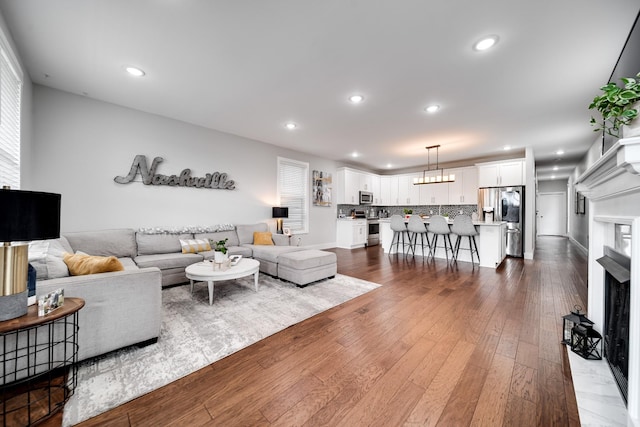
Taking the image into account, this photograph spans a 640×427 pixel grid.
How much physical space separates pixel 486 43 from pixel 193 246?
15.0 feet

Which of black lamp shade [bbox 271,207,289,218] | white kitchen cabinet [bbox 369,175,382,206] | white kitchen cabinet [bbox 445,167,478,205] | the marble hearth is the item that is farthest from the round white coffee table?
white kitchen cabinet [bbox 445,167,478,205]

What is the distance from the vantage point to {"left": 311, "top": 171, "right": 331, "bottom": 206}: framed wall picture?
6.87m

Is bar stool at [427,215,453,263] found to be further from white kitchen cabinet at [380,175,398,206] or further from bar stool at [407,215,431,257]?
white kitchen cabinet at [380,175,398,206]

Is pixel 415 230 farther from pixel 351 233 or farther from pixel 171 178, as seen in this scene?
pixel 171 178

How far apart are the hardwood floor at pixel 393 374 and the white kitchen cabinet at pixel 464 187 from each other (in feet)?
14.1

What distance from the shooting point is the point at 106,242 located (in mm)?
3457

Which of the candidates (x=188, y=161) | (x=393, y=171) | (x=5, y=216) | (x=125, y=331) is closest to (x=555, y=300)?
(x=125, y=331)

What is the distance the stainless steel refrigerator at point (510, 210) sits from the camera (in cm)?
597

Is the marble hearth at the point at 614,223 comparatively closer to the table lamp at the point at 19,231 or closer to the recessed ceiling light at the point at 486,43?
the recessed ceiling light at the point at 486,43

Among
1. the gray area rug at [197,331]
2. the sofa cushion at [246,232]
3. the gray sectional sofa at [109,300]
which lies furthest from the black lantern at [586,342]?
the sofa cushion at [246,232]

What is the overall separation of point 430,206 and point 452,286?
4.92 metres

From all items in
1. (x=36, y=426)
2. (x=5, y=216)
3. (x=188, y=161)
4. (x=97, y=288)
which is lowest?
(x=36, y=426)

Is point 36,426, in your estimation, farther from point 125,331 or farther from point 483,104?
point 483,104

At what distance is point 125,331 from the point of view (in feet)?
6.34
